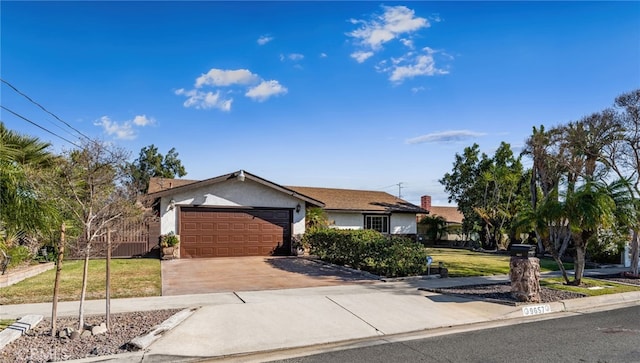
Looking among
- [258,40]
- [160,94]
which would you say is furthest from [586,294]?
[160,94]

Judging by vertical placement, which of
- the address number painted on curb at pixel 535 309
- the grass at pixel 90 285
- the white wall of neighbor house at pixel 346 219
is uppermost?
the white wall of neighbor house at pixel 346 219

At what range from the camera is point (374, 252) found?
543 inches

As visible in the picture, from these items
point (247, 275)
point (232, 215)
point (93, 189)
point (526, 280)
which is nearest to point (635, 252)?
point (526, 280)

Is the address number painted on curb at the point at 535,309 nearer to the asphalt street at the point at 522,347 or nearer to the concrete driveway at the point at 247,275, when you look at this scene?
the asphalt street at the point at 522,347

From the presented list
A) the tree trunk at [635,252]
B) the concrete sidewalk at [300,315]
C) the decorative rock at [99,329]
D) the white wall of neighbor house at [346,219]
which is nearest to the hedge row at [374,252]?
the concrete sidewalk at [300,315]

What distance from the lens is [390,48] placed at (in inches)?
537

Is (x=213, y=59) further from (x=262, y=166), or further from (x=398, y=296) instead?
(x=262, y=166)

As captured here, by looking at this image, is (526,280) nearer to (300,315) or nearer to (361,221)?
(300,315)

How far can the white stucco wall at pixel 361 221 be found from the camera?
26.0m

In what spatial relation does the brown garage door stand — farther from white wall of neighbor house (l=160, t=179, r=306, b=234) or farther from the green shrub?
the green shrub

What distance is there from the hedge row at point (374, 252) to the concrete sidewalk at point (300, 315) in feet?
6.31

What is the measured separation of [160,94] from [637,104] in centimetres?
1997

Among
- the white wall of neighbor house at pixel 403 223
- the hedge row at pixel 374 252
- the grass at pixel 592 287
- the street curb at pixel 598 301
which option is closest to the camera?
the street curb at pixel 598 301

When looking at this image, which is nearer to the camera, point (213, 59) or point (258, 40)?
point (258, 40)
